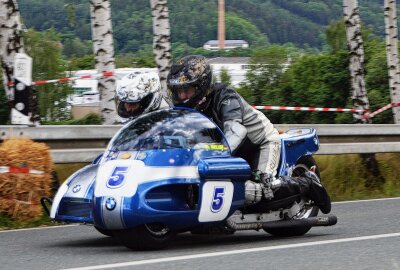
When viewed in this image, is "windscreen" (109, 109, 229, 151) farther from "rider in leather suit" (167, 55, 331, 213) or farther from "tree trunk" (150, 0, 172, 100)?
"tree trunk" (150, 0, 172, 100)

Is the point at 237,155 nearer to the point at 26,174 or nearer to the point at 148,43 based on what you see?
the point at 26,174

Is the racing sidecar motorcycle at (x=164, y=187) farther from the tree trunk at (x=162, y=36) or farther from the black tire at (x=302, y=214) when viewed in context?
the tree trunk at (x=162, y=36)

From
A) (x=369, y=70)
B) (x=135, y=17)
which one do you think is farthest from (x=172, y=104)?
(x=135, y=17)

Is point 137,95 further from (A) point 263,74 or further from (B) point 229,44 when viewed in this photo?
(B) point 229,44

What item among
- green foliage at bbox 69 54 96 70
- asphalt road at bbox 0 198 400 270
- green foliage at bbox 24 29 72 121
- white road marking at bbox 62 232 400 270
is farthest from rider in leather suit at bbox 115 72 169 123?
green foliage at bbox 69 54 96 70

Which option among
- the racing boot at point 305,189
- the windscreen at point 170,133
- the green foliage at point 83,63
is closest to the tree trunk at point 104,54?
the racing boot at point 305,189

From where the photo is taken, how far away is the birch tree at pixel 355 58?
736 inches

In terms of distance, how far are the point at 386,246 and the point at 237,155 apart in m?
1.77

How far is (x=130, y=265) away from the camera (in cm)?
749

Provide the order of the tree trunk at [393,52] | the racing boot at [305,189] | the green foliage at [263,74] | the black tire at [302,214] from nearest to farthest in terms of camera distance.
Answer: the racing boot at [305,189] → the black tire at [302,214] → the tree trunk at [393,52] → the green foliage at [263,74]

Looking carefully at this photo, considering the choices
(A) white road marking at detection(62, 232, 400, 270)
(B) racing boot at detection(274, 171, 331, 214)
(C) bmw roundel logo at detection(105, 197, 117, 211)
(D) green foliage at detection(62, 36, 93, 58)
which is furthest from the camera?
(D) green foliage at detection(62, 36, 93, 58)

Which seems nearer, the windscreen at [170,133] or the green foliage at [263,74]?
the windscreen at [170,133]

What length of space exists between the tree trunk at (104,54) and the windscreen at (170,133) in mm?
6135

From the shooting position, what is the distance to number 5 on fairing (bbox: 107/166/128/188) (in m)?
8.18
